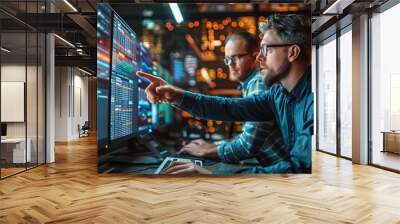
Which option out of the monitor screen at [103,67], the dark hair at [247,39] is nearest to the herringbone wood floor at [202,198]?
the monitor screen at [103,67]

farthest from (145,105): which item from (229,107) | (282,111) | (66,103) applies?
(66,103)

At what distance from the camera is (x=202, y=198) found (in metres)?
4.78

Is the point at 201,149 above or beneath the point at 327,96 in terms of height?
beneath

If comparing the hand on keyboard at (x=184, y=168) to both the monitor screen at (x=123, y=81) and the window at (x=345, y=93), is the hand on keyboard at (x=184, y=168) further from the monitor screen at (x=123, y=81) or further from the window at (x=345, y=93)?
the window at (x=345, y=93)

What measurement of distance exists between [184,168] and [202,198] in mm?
1579

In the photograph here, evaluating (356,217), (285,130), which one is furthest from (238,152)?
(356,217)

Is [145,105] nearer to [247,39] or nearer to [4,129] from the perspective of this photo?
[247,39]

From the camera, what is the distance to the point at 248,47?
20.3 ft

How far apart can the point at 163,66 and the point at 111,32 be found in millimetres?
1024

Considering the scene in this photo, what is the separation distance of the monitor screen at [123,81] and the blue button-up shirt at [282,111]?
2.81ft

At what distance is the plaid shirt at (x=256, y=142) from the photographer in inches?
241

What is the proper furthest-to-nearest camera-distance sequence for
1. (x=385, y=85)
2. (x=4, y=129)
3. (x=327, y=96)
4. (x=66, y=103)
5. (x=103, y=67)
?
(x=66, y=103) → (x=327, y=96) → (x=385, y=85) → (x=4, y=129) → (x=103, y=67)

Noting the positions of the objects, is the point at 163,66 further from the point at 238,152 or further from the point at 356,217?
the point at 356,217

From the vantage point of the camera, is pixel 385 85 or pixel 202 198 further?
pixel 385 85
